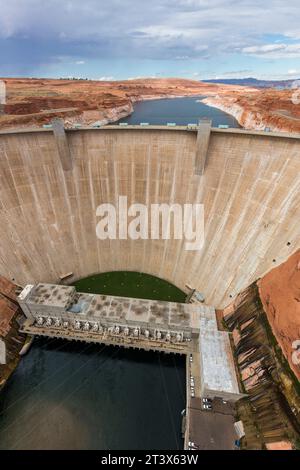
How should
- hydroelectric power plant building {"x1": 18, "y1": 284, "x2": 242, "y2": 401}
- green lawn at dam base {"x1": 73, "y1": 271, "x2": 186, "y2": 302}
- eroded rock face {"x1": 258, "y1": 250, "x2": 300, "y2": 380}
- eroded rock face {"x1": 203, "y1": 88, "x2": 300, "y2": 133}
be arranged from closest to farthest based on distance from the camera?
eroded rock face {"x1": 258, "y1": 250, "x2": 300, "y2": 380}
hydroelectric power plant building {"x1": 18, "y1": 284, "x2": 242, "y2": 401}
green lawn at dam base {"x1": 73, "y1": 271, "x2": 186, "y2": 302}
eroded rock face {"x1": 203, "y1": 88, "x2": 300, "y2": 133}

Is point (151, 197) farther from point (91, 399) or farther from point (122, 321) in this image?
point (91, 399)

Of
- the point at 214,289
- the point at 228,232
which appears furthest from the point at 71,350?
the point at 228,232

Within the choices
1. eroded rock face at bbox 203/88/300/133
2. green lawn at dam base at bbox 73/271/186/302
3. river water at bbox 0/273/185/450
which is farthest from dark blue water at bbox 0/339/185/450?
eroded rock face at bbox 203/88/300/133

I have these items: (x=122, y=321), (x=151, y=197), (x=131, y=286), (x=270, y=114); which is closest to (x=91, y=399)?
(x=122, y=321)

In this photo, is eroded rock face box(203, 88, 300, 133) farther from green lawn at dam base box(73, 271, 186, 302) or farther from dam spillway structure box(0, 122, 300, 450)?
green lawn at dam base box(73, 271, 186, 302)
